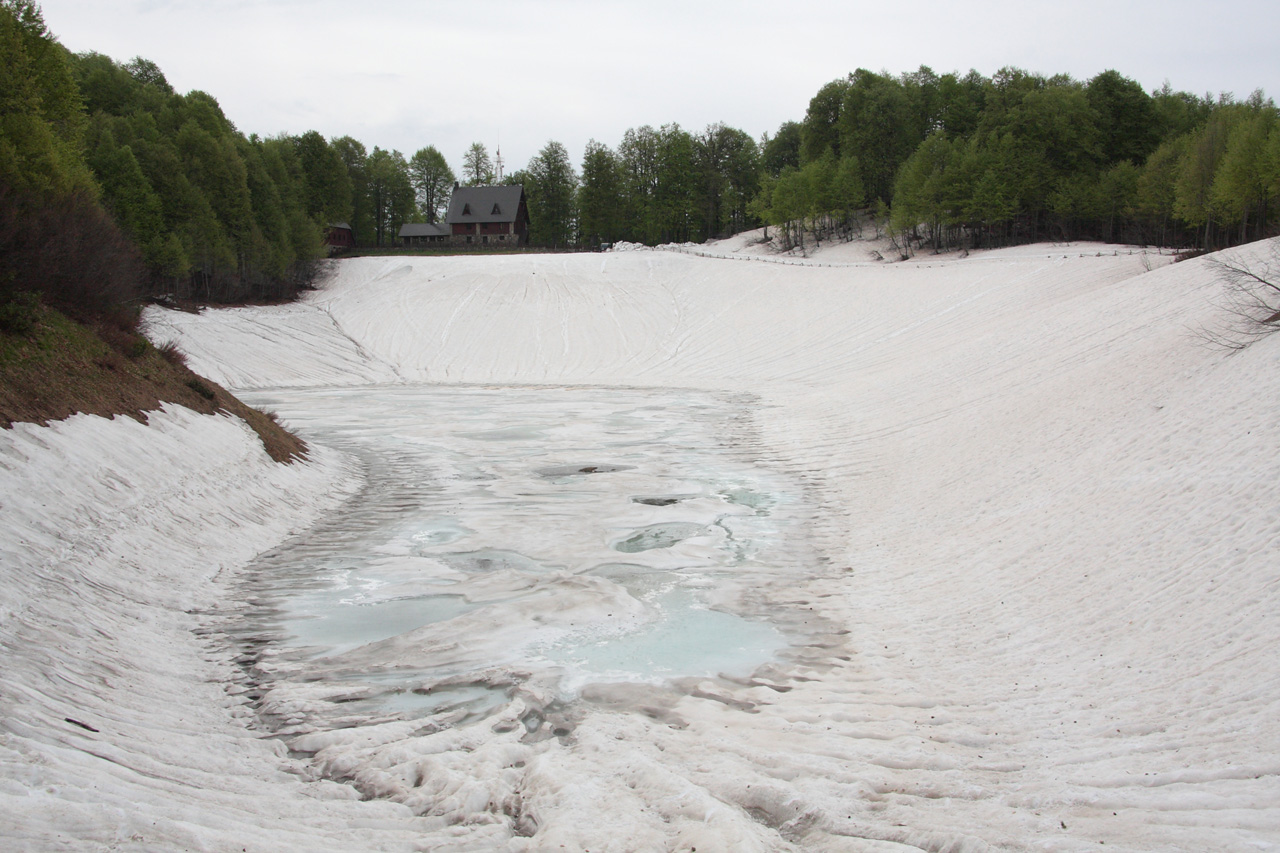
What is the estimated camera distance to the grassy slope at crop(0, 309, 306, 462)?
32.9ft

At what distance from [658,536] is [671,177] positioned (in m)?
73.4

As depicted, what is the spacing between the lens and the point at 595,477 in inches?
637

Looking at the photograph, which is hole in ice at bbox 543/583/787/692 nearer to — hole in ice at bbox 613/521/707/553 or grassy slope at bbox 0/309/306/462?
hole in ice at bbox 613/521/707/553

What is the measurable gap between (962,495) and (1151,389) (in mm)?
3476

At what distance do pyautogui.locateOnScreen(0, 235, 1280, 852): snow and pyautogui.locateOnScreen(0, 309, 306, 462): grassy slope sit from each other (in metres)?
0.52

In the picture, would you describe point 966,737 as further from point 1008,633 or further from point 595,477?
point 595,477

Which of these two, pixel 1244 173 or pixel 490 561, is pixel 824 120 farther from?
pixel 490 561

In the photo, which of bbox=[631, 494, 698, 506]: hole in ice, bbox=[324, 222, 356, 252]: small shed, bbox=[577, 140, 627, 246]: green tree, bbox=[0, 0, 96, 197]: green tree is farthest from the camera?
bbox=[577, 140, 627, 246]: green tree

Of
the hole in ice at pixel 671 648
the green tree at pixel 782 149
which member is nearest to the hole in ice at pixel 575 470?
the hole in ice at pixel 671 648

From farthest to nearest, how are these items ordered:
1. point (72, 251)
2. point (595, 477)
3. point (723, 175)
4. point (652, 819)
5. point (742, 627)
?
point (723, 175) → point (595, 477) → point (72, 251) → point (742, 627) → point (652, 819)

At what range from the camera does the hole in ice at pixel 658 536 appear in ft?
38.1

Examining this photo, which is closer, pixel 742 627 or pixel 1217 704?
pixel 1217 704

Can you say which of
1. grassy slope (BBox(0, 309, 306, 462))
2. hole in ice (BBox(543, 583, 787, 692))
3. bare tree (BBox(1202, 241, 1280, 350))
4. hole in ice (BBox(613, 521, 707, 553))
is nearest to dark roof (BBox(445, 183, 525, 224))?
grassy slope (BBox(0, 309, 306, 462))

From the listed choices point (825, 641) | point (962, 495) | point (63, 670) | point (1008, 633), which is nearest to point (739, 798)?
point (825, 641)
